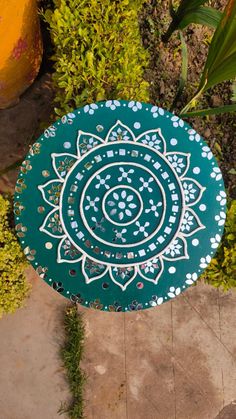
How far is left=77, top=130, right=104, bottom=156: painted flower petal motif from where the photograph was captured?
216cm

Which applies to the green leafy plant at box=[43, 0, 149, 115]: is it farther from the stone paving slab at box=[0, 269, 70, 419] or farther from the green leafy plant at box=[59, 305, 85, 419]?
the green leafy plant at box=[59, 305, 85, 419]

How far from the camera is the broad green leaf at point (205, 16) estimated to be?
7.62 ft

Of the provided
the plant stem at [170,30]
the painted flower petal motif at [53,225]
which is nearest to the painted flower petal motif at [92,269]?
the painted flower petal motif at [53,225]

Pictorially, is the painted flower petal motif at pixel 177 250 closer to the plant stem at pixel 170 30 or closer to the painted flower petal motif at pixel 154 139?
the painted flower petal motif at pixel 154 139

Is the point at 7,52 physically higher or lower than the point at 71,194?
higher

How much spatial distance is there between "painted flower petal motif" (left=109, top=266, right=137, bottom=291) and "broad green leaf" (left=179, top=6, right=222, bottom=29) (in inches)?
53.7

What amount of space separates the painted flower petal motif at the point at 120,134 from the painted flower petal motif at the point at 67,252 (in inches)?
21.4

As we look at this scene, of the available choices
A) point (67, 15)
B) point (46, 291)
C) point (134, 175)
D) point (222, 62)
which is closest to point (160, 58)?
point (67, 15)

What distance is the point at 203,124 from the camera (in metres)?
3.30

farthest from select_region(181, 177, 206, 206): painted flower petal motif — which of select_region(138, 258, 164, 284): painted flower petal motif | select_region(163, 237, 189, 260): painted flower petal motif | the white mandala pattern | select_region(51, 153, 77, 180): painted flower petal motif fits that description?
select_region(51, 153, 77, 180): painted flower petal motif

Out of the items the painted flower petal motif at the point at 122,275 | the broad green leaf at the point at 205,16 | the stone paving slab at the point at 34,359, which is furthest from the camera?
the stone paving slab at the point at 34,359

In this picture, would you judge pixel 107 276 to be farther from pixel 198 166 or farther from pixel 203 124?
pixel 203 124

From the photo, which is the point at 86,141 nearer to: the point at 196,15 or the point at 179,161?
the point at 179,161

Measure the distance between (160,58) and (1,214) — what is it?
66.2 inches
